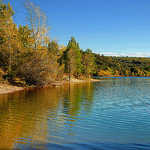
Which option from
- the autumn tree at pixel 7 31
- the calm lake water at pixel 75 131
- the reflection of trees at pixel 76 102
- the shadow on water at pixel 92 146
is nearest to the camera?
the shadow on water at pixel 92 146

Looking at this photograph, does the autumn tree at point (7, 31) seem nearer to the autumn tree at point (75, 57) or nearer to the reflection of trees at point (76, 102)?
the reflection of trees at point (76, 102)

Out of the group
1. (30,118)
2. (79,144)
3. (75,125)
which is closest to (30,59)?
(30,118)

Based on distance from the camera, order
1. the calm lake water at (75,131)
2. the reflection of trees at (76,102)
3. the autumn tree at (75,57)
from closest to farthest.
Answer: the calm lake water at (75,131)
the reflection of trees at (76,102)
the autumn tree at (75,57)

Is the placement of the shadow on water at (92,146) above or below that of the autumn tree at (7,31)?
below

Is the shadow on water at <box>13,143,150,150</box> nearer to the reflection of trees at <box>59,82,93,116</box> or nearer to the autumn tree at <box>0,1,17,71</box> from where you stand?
the reflection of trees at <box>59,82,93,116</box>

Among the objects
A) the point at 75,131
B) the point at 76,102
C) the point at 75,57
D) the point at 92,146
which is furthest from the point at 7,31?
the point at 75,57

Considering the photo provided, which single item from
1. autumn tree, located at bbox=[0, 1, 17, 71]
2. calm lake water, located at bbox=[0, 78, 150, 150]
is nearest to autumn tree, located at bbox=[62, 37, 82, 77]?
autumn tree, located at bbox=[0, 1, 17, 71]

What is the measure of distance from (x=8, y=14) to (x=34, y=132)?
3275 centimetres

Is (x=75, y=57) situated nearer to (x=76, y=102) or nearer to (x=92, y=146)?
(x=76, y=102)

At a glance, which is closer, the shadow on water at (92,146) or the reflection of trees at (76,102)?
the shadow on water at (92,146)

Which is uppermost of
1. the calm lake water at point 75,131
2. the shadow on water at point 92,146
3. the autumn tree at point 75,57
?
the autumn tree at point 75,57

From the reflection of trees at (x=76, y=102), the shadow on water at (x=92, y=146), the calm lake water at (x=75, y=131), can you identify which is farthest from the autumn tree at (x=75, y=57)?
the shadow on water at (x=92, y=146)

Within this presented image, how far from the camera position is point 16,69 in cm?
3638

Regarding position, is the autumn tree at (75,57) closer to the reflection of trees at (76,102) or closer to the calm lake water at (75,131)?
the reflection of trees at (76,102)
